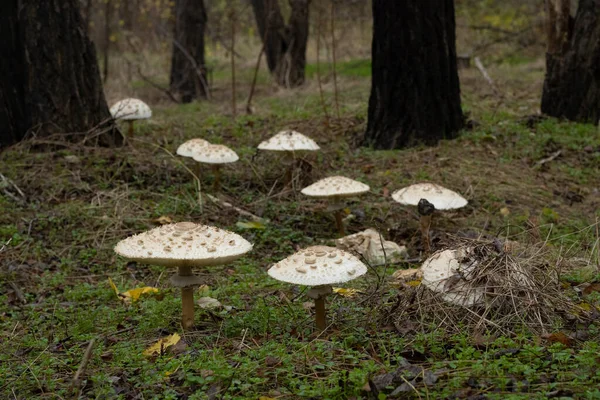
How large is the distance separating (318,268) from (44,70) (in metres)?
5.38

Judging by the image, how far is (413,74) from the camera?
840 cm

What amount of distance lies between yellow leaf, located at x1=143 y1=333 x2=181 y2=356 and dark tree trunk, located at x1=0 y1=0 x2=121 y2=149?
451cm

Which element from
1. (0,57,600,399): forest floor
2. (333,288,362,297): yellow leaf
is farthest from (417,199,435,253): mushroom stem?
(333,288,362,297): yellow leaf

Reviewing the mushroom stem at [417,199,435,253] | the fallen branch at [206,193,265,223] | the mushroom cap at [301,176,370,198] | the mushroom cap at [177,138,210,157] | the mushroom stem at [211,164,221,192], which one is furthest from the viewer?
the mushroom stem at [211,164,221,192]

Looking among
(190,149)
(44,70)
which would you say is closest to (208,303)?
(190,149)

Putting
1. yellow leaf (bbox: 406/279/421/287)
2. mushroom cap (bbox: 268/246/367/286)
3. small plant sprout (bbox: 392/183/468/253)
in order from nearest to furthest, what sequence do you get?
mushroom cap (bbox: 268/246/367/286), yellow leaf (bbox: 406/279/421/287), small plant sprout (bbox: 392/183/468/253)

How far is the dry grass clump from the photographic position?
3.78 metres

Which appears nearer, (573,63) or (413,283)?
(413,283)

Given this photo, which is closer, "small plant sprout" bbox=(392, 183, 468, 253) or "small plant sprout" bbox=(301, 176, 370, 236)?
"small plant sprout" bbox=(392, 183, 468, 253)

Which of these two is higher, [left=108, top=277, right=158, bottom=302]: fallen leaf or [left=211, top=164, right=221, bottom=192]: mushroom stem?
[left=211, top=164, right=221, bottom=192]: mushroom stem

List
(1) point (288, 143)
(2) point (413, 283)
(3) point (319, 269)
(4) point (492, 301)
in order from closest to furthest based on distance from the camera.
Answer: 1. (3) point (319, 269)
2. (4) point (492, 301)
3. (2) point (413, 283)
4. (1) point (288, 143)

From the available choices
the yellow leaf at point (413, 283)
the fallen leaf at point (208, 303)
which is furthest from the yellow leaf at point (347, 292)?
the fallen leaf at point (208, 303)

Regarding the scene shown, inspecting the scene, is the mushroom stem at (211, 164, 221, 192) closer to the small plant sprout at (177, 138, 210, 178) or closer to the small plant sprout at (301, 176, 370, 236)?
the small plant sprout at (177, 138, 210, 178)

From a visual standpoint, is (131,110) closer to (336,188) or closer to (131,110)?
(131,110)
